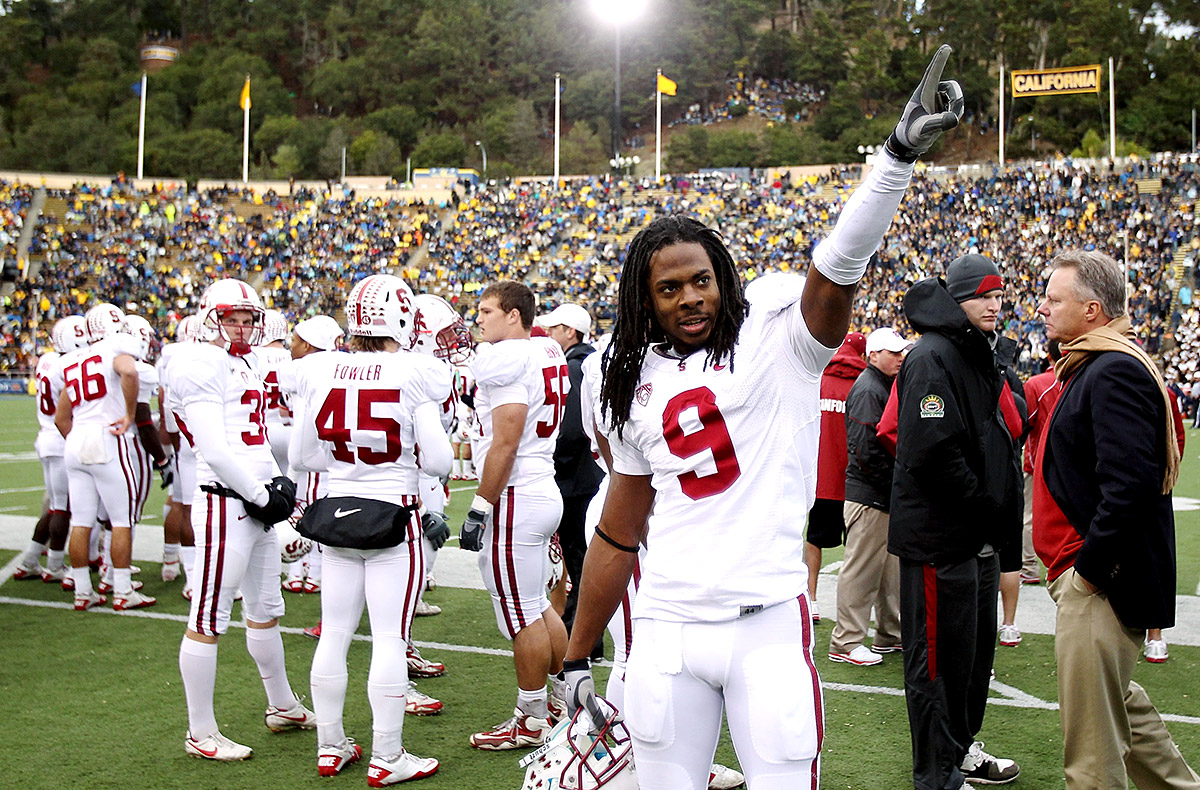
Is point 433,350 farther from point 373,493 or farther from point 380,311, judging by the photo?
point 373,493

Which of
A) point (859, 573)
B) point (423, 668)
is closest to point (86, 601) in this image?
point (423, 668)

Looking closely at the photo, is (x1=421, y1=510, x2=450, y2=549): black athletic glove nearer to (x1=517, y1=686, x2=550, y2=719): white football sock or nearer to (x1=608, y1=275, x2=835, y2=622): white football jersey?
(x1=517, y1=686, x2=550, y2=719): white football sock

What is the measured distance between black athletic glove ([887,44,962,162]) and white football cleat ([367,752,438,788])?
322 cm

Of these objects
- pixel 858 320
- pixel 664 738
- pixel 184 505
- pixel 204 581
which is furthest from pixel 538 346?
pixel 858 320

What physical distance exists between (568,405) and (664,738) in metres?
3.66

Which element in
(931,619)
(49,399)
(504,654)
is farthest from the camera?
(49,399)

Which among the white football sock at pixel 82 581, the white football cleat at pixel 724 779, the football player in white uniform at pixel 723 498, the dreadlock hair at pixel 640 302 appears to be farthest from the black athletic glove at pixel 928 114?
the white football sock at pixel 82 581

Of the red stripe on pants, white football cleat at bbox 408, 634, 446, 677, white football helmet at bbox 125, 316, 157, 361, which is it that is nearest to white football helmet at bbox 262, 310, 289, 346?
white football helmet at bbox 125, 316, 157, 361

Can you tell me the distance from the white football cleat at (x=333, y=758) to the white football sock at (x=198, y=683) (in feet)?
1.81

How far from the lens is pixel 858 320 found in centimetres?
2800

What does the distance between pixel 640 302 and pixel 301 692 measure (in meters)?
3.76

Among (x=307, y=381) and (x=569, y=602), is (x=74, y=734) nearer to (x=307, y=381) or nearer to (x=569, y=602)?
(x=307, y=381)

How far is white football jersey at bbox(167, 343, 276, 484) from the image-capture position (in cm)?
466

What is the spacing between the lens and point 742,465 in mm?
2396
